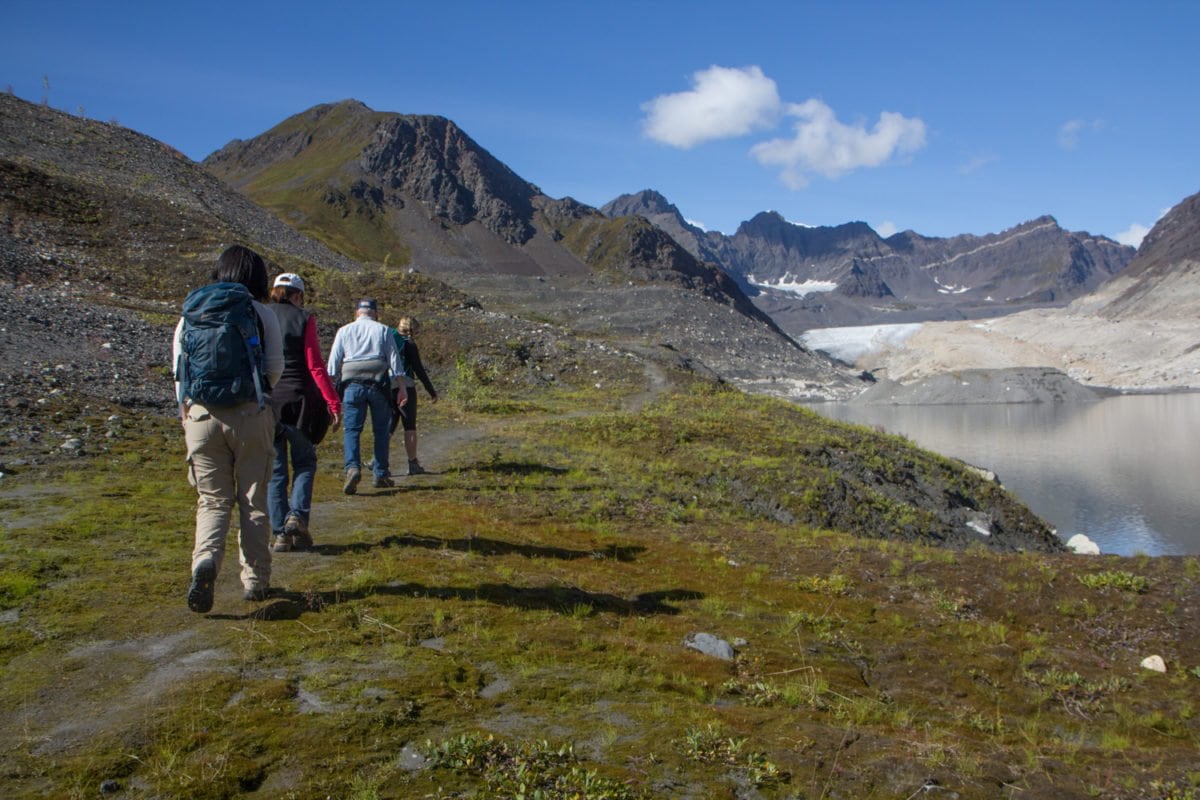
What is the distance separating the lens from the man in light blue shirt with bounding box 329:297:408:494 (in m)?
10.6

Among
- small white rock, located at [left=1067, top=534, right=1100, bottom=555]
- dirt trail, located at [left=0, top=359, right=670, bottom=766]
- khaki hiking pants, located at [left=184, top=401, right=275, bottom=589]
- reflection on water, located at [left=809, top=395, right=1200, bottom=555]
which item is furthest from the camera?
reflection on water, located at [left=809, top=395, right=1200, bottom=555]

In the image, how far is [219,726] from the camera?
4082 mm

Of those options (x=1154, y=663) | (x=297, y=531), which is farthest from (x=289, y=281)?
(x=1154, y=663)

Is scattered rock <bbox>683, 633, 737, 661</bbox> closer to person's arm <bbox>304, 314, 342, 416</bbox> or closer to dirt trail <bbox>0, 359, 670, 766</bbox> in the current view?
dirt trail <bbox>0, 359, 670, 766</bbox>

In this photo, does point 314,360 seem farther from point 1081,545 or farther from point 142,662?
point 1081,545

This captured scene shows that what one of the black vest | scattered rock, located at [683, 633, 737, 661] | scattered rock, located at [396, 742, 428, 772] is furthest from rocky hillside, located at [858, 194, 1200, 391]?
scattered rock, located at [396, 742, 428, 772]

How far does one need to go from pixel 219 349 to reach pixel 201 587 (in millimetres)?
1702

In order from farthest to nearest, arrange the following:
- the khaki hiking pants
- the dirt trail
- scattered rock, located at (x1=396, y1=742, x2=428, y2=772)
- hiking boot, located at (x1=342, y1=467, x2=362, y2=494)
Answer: hiking boot, located at (x1=342, y1=467, x2=362, y2=494), the khaki hiking pants, the dirt trail, scattered rock, located at (x1=396, y1=742, x2=428, y2=772)

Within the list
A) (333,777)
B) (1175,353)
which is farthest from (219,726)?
(1175,353)

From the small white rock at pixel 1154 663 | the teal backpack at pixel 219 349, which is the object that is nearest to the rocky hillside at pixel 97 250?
the teal backpack at pixel 219 349

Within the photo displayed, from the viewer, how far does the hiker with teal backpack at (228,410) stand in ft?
18.1

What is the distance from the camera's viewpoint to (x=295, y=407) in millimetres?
7777

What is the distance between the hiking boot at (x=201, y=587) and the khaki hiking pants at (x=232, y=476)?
0.14 feet

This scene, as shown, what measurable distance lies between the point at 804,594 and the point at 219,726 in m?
6.46
